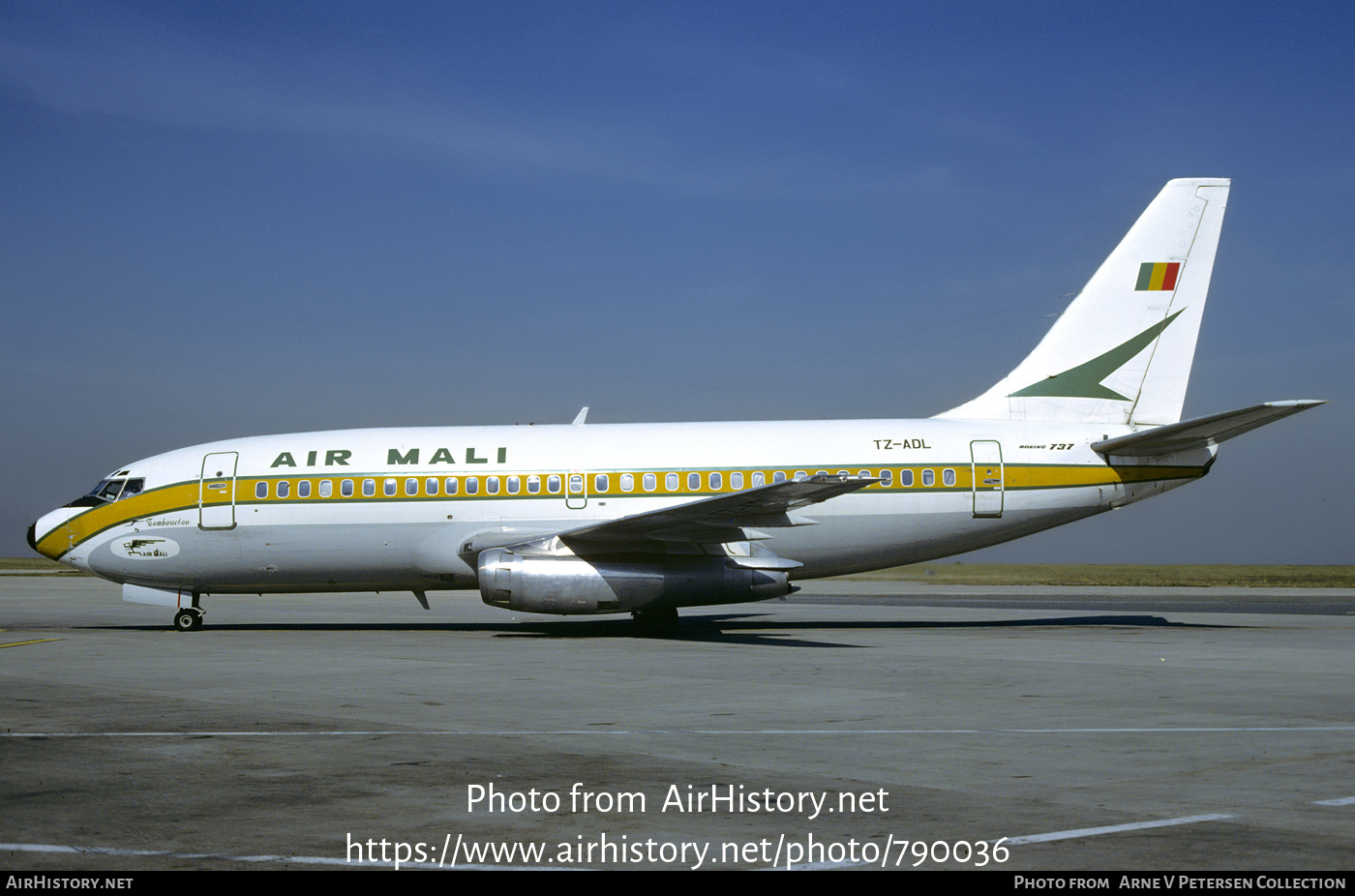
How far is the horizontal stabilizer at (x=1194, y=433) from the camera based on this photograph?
20141mm

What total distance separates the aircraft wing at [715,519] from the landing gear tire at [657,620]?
2014mm

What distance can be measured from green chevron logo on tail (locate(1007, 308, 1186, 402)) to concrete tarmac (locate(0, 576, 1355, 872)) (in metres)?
6.24

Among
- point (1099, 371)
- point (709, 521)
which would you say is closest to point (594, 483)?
point (709, 521)

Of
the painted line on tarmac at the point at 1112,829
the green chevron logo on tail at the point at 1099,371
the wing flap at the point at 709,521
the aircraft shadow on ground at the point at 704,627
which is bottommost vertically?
the aircraft shadow on ground at the point at 704,627

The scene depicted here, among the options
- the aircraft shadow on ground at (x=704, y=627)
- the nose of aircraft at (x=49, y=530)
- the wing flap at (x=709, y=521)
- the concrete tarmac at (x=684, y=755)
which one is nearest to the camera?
the concrete tarmac at (x=684, y=755)

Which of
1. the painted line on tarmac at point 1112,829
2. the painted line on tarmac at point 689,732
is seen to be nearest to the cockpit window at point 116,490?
the painted line on tarmac at point 689,732

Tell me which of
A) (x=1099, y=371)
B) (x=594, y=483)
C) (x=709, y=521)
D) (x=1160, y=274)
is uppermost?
(x=1160, y=274)

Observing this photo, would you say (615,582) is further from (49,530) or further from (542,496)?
(49,530)

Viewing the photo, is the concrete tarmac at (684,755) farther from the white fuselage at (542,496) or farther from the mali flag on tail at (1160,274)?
the mali flag on tail at (1160,274)

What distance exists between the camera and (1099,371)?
79.9ft

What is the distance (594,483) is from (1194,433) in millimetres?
11363

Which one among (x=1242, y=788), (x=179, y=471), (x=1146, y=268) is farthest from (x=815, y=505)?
(x=1242, y=788)

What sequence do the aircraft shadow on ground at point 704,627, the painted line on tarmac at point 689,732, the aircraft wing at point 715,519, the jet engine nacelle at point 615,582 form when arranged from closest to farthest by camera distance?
the painted line on tarmac at point 689,732, the aircraft wing at point 715,519, the jet engine nacelle at point 615,582, the aircraft shadow on ground at point 704,627

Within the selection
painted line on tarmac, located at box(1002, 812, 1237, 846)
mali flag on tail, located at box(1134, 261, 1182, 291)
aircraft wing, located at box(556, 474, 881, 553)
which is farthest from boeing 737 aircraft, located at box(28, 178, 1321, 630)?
painted line on tarmac, located at box(1002, 812, 1237, 846)
